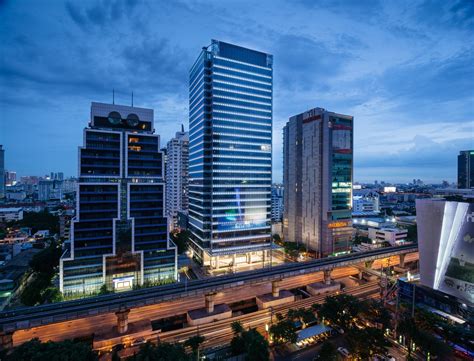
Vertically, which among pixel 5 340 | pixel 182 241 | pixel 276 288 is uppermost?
pixel 182 241

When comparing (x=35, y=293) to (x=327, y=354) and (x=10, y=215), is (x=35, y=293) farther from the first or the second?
(x=10, y=215)

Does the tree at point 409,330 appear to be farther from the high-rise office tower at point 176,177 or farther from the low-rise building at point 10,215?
the low-rise building at point 10,215

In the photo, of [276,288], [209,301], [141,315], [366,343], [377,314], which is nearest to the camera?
[366,343]

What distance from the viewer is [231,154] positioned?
274 ft

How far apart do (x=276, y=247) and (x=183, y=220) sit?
54023 mm

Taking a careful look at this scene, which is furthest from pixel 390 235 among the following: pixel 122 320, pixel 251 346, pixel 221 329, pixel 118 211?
pixel 118 211

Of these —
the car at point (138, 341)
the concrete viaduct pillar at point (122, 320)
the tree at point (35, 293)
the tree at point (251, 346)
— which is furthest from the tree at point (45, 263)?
the tree at point (251, 346)

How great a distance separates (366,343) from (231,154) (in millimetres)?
61587

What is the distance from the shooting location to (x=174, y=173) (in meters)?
143

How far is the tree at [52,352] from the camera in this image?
29094 mm

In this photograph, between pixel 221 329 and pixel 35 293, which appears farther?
pixel 35 293

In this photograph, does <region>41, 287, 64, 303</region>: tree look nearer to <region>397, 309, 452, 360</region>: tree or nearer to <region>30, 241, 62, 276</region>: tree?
<region>30, 241, 62, 276</region>: tree

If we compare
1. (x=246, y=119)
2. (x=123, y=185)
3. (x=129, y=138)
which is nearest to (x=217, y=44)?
(x=246, y=119)

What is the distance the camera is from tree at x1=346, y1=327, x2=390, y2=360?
36438 millimetres
